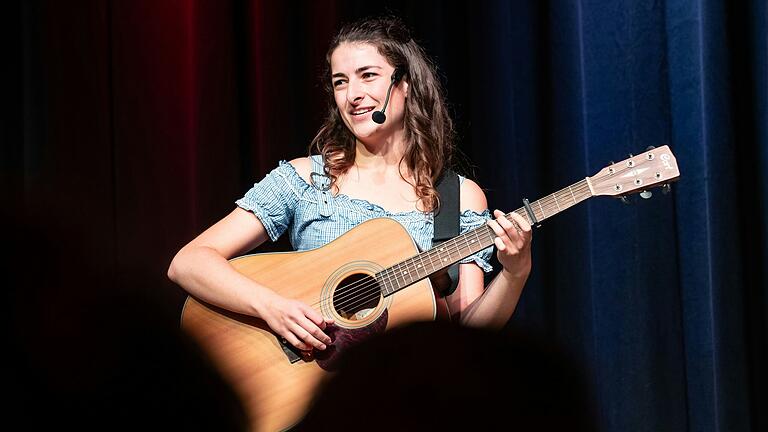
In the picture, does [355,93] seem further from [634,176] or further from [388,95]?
[634,176]

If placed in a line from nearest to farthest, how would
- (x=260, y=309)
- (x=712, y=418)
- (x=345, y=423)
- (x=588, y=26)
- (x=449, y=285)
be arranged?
(x=345, y=423) < (x=260, y=309) < (x=449, y=285) < (x=712, y=418) < (x=588, y=26)

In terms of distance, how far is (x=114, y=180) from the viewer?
283cm

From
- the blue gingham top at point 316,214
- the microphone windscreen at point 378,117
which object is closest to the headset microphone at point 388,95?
the microphone windscreen at point 378,117

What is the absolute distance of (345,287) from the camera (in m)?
2.17

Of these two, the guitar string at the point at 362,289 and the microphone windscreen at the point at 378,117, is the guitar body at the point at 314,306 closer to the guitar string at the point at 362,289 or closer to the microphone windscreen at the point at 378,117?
the guitar string at the point at 362,289

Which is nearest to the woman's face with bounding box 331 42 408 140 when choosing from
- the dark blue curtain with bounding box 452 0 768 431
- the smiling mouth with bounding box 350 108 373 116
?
the smiling mouth with bounding box 350 108 373 116

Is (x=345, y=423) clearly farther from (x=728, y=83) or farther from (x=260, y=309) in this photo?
(x=728, y=83)

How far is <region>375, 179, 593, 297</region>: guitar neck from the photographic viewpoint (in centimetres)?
213

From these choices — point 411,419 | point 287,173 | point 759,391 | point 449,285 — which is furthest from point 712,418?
point 411,419

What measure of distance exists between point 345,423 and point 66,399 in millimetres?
266

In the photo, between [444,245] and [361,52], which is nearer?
[444,245]

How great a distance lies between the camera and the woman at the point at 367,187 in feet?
7.34

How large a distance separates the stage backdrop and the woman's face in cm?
58

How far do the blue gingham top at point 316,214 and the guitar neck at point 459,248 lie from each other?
0.15m
